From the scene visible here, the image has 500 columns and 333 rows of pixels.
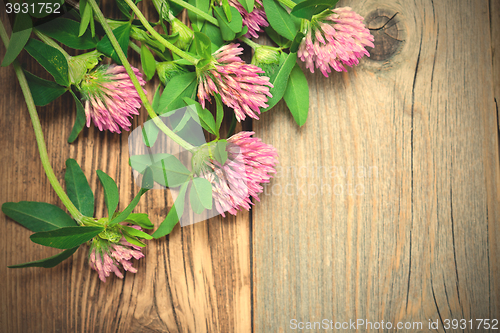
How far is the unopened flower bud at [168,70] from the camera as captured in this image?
47 centimetres

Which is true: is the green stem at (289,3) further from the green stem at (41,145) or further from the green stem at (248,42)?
the green stem at (41,145)

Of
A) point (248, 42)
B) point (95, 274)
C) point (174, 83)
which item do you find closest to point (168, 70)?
point (174, 83)

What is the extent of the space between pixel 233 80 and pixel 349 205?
31 centimetres

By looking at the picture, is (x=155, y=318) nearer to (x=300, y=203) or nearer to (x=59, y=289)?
(x=59, y=289)

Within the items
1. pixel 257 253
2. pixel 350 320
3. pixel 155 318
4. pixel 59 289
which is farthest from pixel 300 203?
pixel 59 289

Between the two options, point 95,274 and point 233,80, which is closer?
point 233,80

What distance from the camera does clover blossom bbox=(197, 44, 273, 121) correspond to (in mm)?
414

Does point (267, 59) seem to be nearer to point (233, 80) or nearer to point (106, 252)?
point (233, 80)

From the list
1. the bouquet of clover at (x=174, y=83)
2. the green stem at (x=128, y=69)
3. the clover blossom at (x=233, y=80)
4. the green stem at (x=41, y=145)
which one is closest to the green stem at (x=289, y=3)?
the bouquet of clover at (x=174, y=83)

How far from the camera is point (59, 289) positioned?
20.6 inches

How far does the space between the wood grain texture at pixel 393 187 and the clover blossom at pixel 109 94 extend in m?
0.22

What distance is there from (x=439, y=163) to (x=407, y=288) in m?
0.24

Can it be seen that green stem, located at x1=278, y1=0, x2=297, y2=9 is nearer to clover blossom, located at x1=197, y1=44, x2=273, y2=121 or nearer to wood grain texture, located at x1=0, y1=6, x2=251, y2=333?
clover blossom, located at x1=197, y1=44, x2=273, y2=121

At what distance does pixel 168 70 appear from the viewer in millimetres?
468
